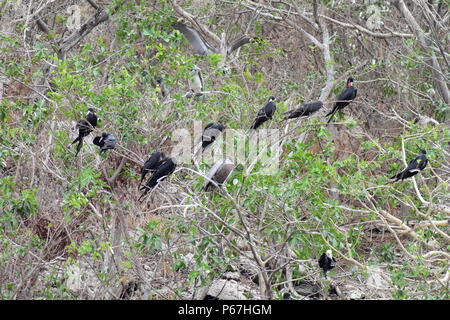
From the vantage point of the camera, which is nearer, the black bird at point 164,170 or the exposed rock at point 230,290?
the black bird at point 164,170

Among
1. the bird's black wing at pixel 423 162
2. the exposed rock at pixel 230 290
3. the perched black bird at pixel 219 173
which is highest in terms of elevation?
the perched black bird at pixel 219 173

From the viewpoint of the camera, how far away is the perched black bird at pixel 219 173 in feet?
23.4

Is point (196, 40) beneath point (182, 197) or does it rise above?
beneath

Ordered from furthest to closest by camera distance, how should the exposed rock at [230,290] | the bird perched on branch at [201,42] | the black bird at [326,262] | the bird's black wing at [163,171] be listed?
the bird perched on branch at [201,42] < the exposed rock at [230,290] < the black bird at [326,262] < the bird's black wing at [163,171]

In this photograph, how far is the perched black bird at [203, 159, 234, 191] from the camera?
712 centimetres

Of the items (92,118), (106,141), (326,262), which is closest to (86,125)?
(92,118)

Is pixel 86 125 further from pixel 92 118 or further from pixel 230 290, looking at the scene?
pixel 230 290

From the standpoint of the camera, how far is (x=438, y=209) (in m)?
7.81

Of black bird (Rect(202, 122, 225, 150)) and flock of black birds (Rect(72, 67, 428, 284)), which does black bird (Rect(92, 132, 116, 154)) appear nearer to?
flock of black birds (Rect(72, 67, 428, 284))

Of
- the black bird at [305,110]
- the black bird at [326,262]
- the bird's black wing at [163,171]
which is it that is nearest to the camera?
the bird's black wing at [163,171]

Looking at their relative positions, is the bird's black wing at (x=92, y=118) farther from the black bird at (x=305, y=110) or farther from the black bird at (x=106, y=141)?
the black bird at (x=305, y=110)

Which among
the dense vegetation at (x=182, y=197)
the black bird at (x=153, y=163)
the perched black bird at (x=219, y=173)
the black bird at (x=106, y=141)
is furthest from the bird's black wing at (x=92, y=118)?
the perched black bird at (x=219, y=173)

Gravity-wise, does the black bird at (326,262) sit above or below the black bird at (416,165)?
below

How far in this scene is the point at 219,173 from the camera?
7.15m
